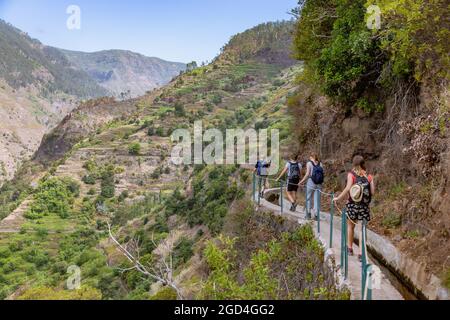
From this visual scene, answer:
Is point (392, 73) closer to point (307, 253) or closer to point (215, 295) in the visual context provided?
point (307, 253)

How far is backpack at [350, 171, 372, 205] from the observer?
24.1 ft

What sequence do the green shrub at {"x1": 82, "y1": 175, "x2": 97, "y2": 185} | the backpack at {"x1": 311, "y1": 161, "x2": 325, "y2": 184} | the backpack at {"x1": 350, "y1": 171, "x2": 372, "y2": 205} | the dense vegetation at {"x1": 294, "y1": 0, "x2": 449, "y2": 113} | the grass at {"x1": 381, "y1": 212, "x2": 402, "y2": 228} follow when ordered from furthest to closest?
the green shrub at {"x1": 82, "y1": 175, "x2": 97, "y2": 185} → the backpack at {"x1": 311, "y1": 161, "x2": 325, "y2": 184} → the grass at {"x1": 381, "y1": 212, "x2": 402, "y2": 228} → the dense vegetation at {"x1": 294, "y1": 0, "x2": 449, "y2": 113} → the backpack at {"x1": 350, "y1": 171, "x2": 372, "y2": 205}

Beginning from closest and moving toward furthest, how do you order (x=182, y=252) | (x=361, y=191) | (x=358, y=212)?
(x=361, y=191) < (x=358, y=212) < (x=182, y=252)

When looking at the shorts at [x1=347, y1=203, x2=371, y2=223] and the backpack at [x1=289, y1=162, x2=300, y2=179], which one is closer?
the shorts at [x1=347, y1=203, x2=371, y2=223]

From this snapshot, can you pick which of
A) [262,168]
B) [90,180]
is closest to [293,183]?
[262,168]

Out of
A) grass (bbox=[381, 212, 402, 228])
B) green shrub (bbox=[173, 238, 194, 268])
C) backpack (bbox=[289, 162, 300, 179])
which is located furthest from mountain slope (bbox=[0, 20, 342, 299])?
grass (bbox=[381, 212, 402, 228])

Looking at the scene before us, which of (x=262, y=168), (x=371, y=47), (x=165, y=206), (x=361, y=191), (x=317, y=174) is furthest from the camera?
(x=165, y=206)

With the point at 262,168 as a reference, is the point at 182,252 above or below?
below

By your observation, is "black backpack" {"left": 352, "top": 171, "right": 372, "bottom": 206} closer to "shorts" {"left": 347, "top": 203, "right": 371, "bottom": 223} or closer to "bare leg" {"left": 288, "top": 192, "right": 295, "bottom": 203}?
→ "shorts" {"left": 347, "top": 203, "right": 371, "bottom": 223}

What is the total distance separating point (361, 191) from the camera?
24.1 ft

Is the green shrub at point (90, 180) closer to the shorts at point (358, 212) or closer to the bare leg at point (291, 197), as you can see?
the bare leg at point (291, 197)

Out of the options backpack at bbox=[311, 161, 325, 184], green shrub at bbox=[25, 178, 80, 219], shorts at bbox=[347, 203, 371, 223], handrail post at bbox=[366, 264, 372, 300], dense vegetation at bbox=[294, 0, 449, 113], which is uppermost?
dense vegetation at bbox=[294, 0, 449, 113]

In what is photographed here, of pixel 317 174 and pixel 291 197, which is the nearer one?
pixel 317 174

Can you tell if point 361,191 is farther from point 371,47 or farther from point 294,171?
point 371,47
